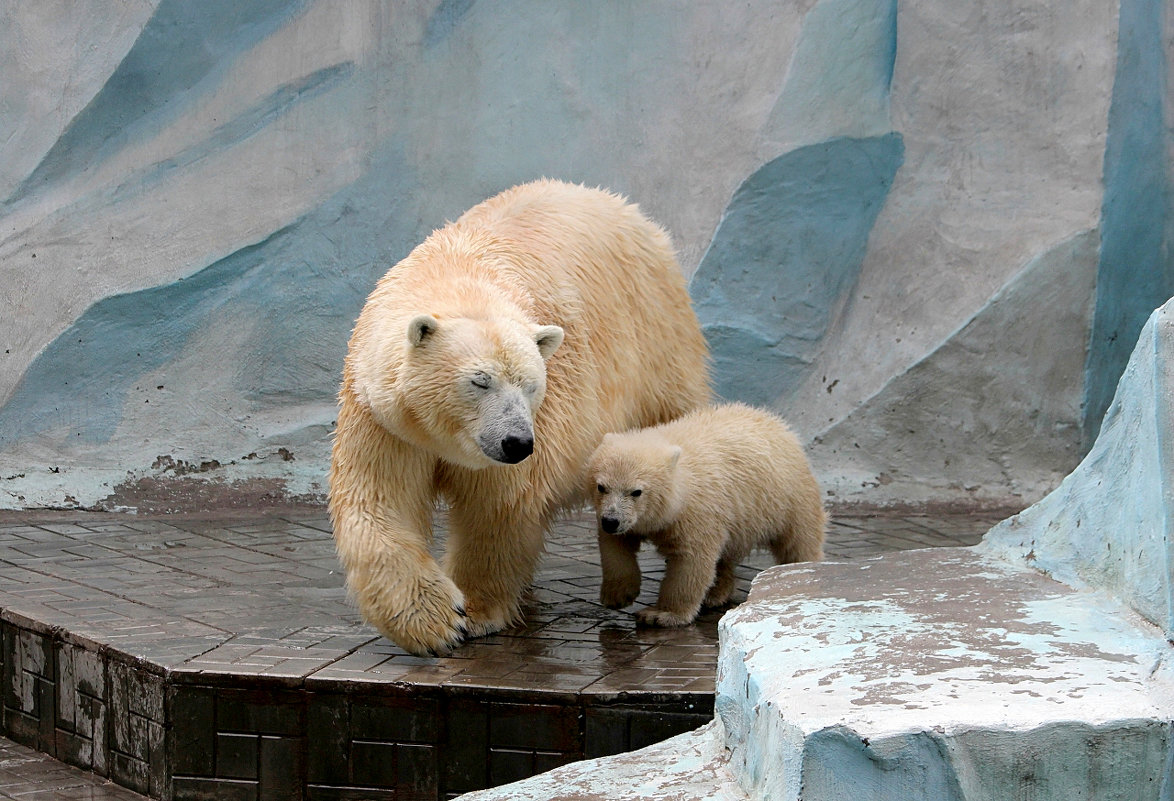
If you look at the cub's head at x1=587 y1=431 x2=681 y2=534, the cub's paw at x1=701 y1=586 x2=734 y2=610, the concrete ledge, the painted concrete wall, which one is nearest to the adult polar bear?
the cub's head at x1=587 y1=431 x2=681 y2=534

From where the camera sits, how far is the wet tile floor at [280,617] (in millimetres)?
3693

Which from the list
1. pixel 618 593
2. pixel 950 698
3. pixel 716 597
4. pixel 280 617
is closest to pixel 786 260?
pixel 716 597

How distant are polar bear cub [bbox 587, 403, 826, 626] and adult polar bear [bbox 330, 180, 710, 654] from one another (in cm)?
24

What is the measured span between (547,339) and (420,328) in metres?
0.42

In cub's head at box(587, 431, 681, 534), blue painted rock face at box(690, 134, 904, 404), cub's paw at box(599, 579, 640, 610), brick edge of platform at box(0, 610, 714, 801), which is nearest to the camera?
brick edge of platform at box(0, 610, 714, 801)

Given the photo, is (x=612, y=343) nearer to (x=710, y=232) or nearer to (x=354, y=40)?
(x=710, y=232)

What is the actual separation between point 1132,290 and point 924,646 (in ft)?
17.6

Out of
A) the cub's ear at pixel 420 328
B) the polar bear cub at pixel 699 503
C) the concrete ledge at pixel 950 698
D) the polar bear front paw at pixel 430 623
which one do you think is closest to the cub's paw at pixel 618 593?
the polar bear cub at pixel 699 503

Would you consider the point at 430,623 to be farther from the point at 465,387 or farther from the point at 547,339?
the point at 547,339

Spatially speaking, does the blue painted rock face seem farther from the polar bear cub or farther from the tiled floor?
the tiled floor

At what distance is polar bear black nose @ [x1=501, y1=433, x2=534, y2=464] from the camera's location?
11.6 ft

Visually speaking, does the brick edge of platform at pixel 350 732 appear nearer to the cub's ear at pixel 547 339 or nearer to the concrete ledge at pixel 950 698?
the concrete ledge at pixel 950 698

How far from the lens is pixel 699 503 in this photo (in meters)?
4.11

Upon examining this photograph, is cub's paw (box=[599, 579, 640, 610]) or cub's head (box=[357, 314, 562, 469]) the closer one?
cub's head (box=[357, 314, 562, 469])
